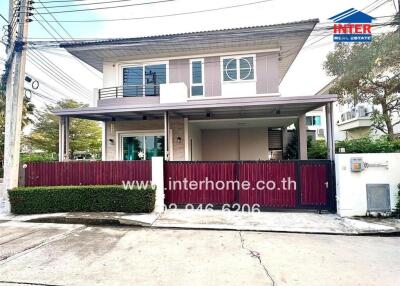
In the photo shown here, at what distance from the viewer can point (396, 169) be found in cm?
666

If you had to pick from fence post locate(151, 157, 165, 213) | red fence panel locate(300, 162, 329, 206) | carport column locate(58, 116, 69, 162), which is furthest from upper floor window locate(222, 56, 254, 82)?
carport column locate(58, 116, 69, 162)

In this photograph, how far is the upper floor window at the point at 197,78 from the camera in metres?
11.7

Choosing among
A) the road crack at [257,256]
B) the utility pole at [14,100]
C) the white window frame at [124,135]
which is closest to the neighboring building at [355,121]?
the white window frame at [124,135]

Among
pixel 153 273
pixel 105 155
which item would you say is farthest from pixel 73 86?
pixel 153 273

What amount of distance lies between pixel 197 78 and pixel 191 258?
29.2ft

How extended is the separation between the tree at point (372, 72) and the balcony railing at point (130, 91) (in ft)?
33.7

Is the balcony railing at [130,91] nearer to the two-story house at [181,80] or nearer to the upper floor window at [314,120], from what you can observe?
the two-story house at [181,80]

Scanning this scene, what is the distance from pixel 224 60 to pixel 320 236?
855 centimetres

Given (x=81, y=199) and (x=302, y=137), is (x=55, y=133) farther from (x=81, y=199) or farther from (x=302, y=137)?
(x=302, y=137)

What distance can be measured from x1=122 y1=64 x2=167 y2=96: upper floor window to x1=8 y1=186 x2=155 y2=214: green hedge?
5.66 meters

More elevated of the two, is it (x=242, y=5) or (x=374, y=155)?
(x=242, y=5)

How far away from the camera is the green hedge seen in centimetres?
748

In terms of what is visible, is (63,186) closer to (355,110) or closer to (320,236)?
(320,236)

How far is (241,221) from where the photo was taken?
6.67m
